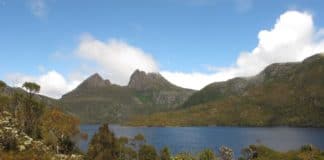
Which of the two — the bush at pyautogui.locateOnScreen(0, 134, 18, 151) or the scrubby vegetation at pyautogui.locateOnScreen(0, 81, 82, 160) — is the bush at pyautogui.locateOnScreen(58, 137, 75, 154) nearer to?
the scrubby vegetation at pyautogui.locateOnScreen(0, 81, 82, 160)

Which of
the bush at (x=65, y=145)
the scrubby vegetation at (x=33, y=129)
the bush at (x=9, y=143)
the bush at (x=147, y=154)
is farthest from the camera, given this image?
the bush at (x=65, y=145)

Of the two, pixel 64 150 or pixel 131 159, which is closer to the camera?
pixel 64 150

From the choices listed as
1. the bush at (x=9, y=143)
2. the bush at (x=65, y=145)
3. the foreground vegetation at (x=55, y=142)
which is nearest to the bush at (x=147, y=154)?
the foreground vegetation at (x=55, y=142)

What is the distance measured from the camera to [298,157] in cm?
12450

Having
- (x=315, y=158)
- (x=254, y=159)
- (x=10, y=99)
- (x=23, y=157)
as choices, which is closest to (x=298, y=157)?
(x=315, y=158)

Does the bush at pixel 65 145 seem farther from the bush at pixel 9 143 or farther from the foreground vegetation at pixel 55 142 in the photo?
the bush at pixel 9 143

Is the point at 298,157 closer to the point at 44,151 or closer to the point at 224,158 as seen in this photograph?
the point at 224,158

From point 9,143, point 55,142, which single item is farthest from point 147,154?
point 9,143

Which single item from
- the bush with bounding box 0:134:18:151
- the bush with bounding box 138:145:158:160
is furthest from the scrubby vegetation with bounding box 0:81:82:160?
the bush with bounding box 138:145:158:160

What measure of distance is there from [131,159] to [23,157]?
62874 mm

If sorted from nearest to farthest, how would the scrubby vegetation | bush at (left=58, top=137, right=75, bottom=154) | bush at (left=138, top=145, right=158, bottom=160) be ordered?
1. the scrubby vegetation
2. bush at (left=138, top=145, right=158, bottom=160)
3. bush at (left=58, top=137, right=75, bottom=154)

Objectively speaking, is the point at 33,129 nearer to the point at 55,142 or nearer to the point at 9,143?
→ the point at 55,142

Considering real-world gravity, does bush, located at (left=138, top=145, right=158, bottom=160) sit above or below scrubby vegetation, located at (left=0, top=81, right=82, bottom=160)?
below

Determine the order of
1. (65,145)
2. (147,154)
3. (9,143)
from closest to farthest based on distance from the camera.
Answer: (9,143) → (147,154) → (65,145)
